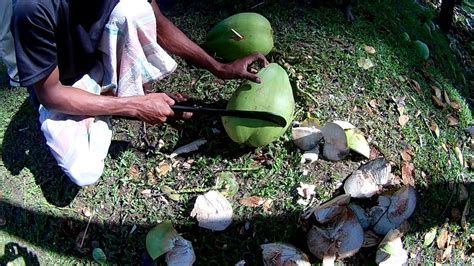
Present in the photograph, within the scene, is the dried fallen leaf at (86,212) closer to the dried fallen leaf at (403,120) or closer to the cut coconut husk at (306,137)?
the cut coconut husk at (306,137)

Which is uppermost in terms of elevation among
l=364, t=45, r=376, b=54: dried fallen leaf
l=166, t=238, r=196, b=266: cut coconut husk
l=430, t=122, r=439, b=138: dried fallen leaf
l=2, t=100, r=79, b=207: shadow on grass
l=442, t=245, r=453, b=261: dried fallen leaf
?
l=364, t=45, r=376, b=54: dried fallen leaf

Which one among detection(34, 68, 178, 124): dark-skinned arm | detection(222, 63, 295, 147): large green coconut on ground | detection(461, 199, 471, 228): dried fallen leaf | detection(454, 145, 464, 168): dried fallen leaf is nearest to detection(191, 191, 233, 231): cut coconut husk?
detection(222, 63, 295, 147): large green coconut on ground

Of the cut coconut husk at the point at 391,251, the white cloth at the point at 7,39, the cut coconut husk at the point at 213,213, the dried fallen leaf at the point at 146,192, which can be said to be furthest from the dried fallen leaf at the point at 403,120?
the white cloth at the point at 7,39

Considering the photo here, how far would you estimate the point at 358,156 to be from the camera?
2498mm

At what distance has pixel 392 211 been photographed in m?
2.32

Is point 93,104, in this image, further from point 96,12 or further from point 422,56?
point 422,56

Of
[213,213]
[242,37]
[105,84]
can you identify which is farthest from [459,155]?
[105,84]

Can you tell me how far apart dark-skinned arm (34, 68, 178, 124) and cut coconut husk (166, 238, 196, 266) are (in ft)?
1.62

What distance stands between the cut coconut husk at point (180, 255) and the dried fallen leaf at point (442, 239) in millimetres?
1071

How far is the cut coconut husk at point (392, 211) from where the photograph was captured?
2314 millimetres

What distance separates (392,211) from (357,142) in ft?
1.08

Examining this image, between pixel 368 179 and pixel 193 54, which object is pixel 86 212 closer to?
pixel 193 54

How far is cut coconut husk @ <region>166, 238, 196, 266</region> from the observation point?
2.22 meters

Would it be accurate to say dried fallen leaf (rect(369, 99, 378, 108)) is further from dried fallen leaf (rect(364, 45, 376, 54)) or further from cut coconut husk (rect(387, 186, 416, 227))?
cut coconut husk (rect(387, 186, 416, 227))
